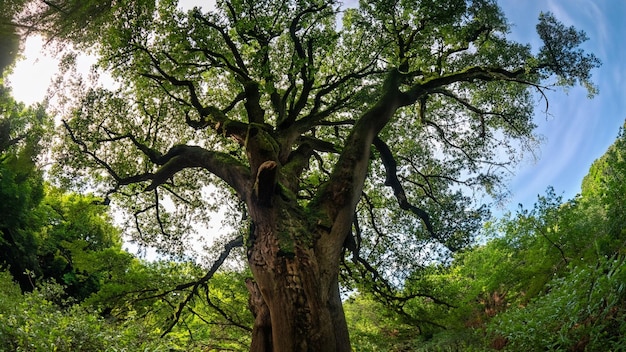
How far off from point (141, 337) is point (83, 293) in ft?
49.4

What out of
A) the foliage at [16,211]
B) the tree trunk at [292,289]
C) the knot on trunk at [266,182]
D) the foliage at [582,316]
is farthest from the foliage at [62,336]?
the foliage at [16,211]

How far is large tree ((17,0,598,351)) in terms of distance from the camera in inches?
174

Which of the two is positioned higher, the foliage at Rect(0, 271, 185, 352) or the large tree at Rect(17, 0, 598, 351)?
the large tree at Rect(17, 0, 598, 351)

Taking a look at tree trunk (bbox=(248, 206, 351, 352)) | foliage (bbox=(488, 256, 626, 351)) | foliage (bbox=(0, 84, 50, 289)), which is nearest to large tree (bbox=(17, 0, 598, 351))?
tree trunk (bbox=(248, 206, 351, 352))

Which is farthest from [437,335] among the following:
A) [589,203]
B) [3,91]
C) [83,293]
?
[83,293]

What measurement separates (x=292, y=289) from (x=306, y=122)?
4327 millimetres

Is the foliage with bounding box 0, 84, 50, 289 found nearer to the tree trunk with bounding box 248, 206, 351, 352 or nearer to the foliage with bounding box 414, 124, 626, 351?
the tree trunk with bounding box 248, 206, 351, 352

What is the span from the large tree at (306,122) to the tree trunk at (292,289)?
0.02 metres

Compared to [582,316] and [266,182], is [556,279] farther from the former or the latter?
[266,182]

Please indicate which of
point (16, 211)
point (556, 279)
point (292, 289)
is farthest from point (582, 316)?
point (16, 211)

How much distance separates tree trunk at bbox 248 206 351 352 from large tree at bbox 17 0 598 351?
0.02 meters

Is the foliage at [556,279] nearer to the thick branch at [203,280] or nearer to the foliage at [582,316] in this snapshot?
the foliage at [582,316]

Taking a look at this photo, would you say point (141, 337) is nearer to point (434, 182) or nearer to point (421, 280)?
point (421, 280)

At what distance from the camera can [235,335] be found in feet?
31.3
